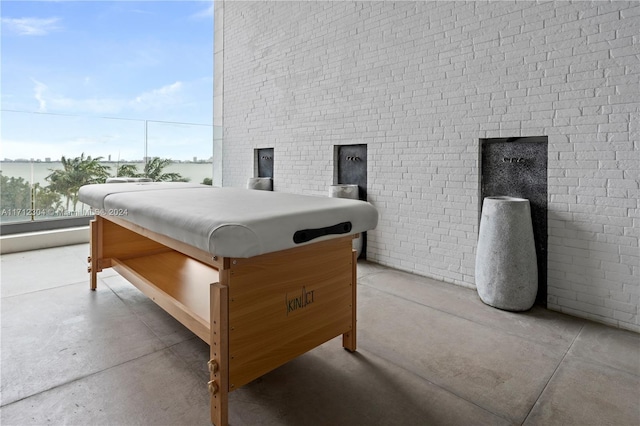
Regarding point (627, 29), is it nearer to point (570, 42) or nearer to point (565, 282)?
point (570, 42)

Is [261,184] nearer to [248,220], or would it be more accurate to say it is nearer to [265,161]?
[265,161]

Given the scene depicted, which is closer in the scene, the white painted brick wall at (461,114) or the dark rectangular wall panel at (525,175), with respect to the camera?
the white painted brick wall at (461,114)

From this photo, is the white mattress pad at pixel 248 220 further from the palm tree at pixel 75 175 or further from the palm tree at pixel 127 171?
the palm tree at pixel 127 171

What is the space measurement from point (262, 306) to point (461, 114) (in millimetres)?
2325

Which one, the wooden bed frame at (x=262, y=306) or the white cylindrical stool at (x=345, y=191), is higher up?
the white cylindrical stool at (x=345, y=191)

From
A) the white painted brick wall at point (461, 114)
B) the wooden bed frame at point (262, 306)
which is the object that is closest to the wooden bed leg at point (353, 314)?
the wooden bed frame at point (262, 306)

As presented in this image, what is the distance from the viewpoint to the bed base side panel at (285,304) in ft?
4.29

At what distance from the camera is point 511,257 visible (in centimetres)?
241

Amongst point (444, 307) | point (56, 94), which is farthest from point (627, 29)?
point (56, 94)

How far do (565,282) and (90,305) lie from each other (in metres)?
3.25

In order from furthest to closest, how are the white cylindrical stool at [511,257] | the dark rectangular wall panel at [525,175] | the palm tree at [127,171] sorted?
the palm tree at [127,171]
the dark rectangular wall panel at [525,175]
the white cylindrical stool at [511,257]

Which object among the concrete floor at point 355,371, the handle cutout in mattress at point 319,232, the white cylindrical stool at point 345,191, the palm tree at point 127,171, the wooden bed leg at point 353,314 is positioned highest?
the palm tree at point 127,171

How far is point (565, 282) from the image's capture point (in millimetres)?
2426

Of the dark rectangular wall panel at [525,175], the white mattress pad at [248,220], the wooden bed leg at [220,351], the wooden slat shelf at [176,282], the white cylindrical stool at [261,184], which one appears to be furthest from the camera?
the white cylindrical stool at [261,184]
